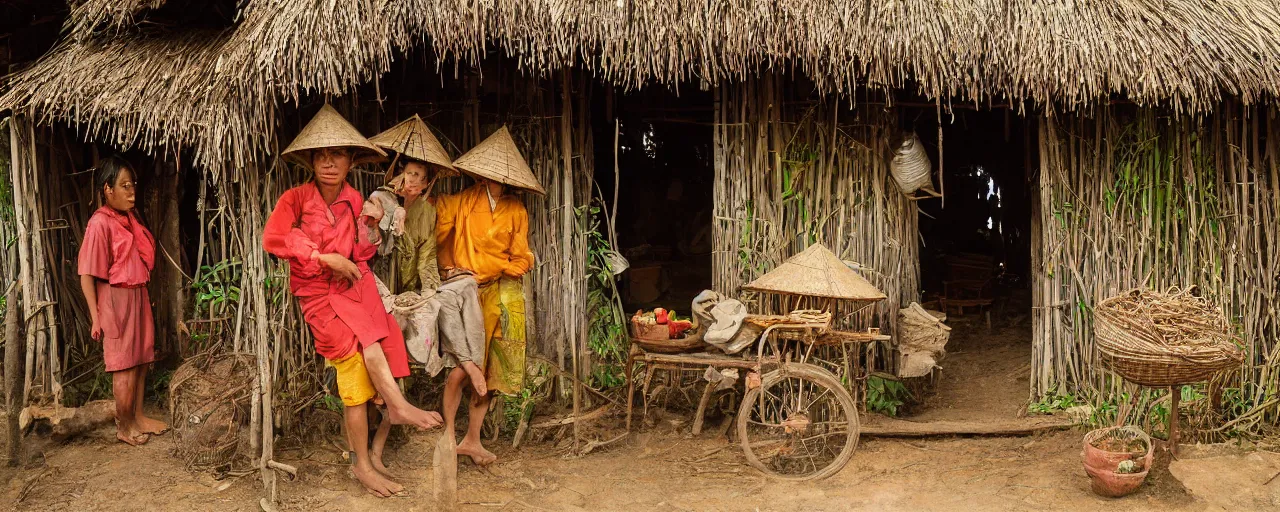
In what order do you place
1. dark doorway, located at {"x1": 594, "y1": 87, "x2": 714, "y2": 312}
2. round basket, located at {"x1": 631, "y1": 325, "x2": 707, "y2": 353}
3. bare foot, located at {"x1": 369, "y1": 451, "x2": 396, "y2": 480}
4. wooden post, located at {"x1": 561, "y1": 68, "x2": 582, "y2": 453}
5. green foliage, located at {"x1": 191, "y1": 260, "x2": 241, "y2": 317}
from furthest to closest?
dark doorway, located at {"x1": 594, "y1": 87, "x2": 714, "y2": 312} < wooden post, located at {"x1": 561, "y1": 68, "x2": 582, "y2": 453} < green foliage, located at {"x1": 191, "y1": 260, "x2": 241, "y2": 317} < round basket, located at {"x1": 631, "y1": 325, "x2": 707, "y2": 353} < bare foot, located at {"x1": 369, "y1": 451, "x2": 396, "y2": 480}

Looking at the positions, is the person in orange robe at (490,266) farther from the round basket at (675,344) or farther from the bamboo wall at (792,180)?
the bamboo wall at (792,180)

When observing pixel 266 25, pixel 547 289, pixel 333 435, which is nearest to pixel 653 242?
pixel 547 289

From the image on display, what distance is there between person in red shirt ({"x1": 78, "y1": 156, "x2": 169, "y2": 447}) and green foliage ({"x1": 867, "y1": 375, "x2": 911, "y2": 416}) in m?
3.87

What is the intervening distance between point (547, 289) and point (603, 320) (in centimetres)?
42

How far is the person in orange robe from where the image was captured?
15.7 ft

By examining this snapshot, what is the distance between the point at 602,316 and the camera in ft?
18.5

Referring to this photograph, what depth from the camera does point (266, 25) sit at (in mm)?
4500

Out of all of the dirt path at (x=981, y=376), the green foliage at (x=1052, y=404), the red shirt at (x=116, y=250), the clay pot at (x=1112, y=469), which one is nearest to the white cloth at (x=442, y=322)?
the red shirt at (x=116, y=250)

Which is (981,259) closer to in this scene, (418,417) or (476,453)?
(476,453)

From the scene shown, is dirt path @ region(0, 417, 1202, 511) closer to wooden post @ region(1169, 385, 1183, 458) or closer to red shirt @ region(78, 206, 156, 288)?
wooden post @ region(1169, 385, 1183, 458)

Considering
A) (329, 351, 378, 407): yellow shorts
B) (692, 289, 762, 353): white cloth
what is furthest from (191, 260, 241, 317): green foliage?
(692, 289, 762, 353): white cloth

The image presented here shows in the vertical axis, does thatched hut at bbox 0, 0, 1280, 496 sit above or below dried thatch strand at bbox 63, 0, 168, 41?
below

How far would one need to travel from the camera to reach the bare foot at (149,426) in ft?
17.1

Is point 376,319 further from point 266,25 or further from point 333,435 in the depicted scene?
point 266,25
